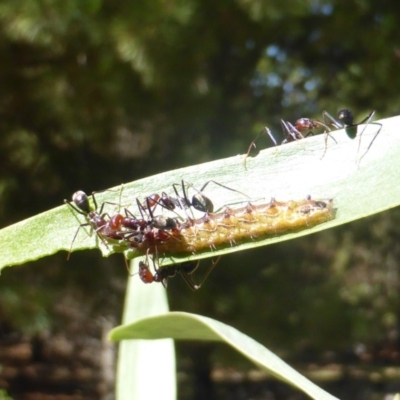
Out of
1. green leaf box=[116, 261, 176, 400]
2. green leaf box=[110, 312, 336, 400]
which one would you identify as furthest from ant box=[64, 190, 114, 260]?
green leaf box=[110, 312, 336, 400]

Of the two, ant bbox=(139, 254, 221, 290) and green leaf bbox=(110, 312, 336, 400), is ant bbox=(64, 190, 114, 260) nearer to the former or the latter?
ant bbox=(139, 254, 221, 290)

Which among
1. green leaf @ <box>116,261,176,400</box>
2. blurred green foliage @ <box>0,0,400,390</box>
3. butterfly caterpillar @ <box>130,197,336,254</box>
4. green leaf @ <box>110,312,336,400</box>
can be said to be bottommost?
green leaf @ <box>110,312,336,400</box>

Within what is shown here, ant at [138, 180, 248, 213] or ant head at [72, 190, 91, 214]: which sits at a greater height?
ant head at [72, 190, 91, 214]

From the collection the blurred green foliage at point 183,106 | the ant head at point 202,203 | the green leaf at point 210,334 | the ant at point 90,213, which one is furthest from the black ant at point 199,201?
the blurred green foliage at point 183,106

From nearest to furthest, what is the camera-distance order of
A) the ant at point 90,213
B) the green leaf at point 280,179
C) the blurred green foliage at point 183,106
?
the green leaf at point 280,179 < the ant at point 90,213 < the blurred green foliage at point 183,106

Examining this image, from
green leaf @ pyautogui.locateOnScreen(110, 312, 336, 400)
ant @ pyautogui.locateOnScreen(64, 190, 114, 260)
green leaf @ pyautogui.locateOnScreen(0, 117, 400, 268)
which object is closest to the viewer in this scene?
green leaf @ pyautogui.locateOnScreen(110, 312, 336, 400)

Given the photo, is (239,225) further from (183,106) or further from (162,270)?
(183,106)

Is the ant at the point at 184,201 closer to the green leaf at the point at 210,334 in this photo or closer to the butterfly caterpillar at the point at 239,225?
the butterfly caterpillar at the point at 239,225
